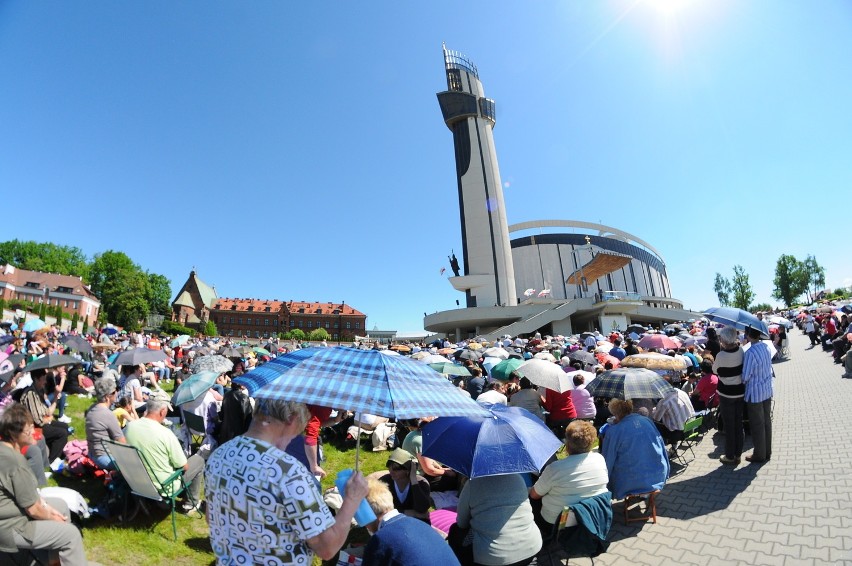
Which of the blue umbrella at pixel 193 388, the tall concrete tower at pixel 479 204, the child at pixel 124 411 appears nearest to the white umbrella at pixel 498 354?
the blue umbrella at pixel 193 388

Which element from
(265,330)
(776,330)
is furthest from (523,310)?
(265,330)

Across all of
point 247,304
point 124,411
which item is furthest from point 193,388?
point 247,304

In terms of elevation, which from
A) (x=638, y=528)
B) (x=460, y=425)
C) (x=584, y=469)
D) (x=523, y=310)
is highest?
(x=523, y=310)

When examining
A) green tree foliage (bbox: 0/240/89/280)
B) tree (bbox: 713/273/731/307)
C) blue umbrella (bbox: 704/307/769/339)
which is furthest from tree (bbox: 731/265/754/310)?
green tree foliage (bbox: 0/240/89/280)

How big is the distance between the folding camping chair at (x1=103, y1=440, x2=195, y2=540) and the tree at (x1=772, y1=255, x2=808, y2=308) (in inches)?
4227

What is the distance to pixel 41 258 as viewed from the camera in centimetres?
6962

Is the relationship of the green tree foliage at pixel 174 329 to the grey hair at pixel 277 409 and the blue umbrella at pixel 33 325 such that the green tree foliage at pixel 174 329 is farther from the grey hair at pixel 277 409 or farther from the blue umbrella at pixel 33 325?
the grey hair at pixel 277 409

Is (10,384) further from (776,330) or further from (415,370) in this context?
(776,330)

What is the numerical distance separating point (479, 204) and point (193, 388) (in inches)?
2010

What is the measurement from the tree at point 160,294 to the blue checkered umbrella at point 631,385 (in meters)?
82.3

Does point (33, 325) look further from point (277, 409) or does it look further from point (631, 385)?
point (631, 385)

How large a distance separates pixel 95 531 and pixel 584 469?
528cm

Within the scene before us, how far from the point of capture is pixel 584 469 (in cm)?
387

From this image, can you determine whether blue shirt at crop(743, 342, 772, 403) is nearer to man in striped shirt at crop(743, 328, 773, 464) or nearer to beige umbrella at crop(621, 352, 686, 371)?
man in striped shirt at crop(743, 328, 773, 464)
